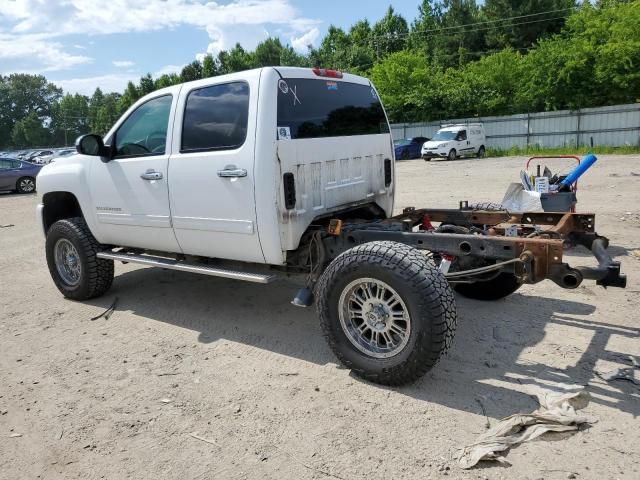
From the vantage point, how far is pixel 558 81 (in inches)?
1214

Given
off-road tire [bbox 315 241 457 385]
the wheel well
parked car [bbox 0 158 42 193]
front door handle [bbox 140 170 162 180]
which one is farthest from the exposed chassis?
parked car [bbox 0 158 42 193]

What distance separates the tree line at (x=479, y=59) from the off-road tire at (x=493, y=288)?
95.1ft

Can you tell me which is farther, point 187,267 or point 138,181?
point 138,181

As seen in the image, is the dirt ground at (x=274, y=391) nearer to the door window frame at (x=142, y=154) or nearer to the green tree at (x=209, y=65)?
the door window frame at (x=142, y=154)

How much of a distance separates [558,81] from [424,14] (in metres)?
44.7

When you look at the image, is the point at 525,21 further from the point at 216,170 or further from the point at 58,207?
the point at 216,170

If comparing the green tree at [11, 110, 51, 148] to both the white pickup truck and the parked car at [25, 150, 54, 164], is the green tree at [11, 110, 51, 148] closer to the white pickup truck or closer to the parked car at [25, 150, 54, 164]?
the parked car at [25, 150, 54, 164]

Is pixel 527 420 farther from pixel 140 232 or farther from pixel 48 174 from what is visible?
pixel 48 174

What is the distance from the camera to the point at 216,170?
4.48 metres

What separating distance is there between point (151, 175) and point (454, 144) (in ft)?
83.5

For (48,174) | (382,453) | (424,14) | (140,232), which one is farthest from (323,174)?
(424,14)

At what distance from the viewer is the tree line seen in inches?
1184

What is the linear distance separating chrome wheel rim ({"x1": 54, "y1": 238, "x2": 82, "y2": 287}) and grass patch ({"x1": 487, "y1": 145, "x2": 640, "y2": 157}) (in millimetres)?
25429

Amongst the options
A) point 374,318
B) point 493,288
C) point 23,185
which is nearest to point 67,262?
point 374,318
